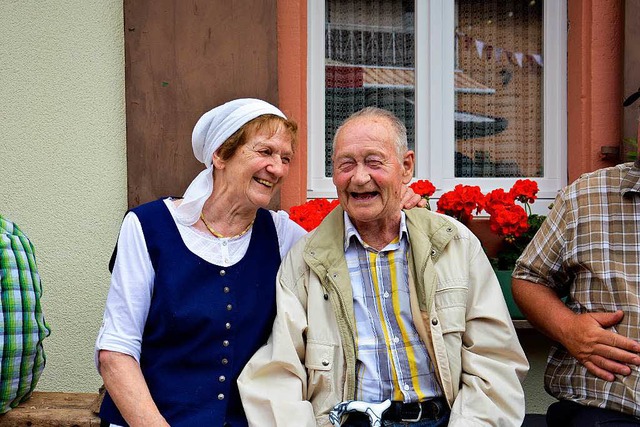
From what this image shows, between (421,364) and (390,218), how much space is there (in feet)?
1.72

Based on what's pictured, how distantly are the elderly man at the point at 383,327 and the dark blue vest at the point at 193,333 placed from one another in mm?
103

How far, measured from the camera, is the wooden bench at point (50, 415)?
290cm

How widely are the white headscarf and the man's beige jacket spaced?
1.39 feet

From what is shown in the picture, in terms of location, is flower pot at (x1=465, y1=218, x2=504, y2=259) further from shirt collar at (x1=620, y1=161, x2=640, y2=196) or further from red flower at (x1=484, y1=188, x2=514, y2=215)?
shirt collar at (x1=620, y1=161, x2=640, y2=196)

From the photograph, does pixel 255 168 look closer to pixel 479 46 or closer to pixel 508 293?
pixel 508 293

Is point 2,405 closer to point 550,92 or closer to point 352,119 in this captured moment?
point 352,119

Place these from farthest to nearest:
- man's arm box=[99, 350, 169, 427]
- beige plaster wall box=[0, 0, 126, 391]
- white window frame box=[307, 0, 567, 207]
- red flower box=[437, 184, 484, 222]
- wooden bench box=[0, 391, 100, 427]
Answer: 1. white window frame box=[307, 0, 567, 207]
2. beige plaster wall box=[0, 0, 126, 391]
3. red flower box=[437, 184, 484, 222]
4. wooden bench box=[0, 391, 100, 427]
5. man's arm box=[99, 350, 169, 427]

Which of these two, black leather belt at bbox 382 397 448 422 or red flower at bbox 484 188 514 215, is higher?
red flower at bbox 484 188 514 215

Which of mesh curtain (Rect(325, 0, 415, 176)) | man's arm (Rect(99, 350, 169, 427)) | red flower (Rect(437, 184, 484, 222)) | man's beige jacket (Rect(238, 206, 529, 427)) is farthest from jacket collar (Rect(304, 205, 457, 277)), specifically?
mesh curtain (Rect(325, 0, 415, 176))

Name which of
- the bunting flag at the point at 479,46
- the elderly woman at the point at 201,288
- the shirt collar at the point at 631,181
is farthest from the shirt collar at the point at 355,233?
the bunting flag at the point at 479,46

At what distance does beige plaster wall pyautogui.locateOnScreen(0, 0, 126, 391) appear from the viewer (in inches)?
144

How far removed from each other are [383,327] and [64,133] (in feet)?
6.78

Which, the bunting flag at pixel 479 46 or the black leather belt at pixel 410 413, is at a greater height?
the bunting flag at pixel 479 46

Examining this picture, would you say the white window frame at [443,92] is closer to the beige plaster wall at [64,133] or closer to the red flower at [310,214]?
the red flower at [310,214]
